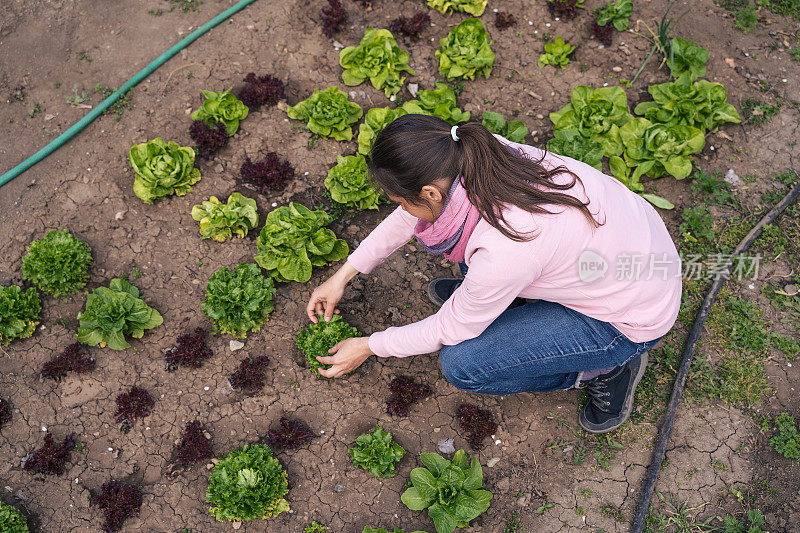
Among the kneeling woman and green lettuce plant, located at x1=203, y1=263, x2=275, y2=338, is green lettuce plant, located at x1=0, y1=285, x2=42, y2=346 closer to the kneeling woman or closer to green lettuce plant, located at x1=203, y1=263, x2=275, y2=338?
green lettuce plant, located at x1=203, y1=263, x2=275, y2=338

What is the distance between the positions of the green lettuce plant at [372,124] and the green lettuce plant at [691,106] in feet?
9.19

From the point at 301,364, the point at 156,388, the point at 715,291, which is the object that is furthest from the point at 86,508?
the point at 715,291

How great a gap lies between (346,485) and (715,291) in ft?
12.4

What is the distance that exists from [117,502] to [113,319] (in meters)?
1.49

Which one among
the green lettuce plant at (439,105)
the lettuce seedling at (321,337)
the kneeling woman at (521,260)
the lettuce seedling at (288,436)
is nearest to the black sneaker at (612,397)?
the kneeling woman at (521,260)

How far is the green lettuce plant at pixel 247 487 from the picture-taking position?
4.43 m

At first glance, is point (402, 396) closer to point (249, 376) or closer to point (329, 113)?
point (249, 376)

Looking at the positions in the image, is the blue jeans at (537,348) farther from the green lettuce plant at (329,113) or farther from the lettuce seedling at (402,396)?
the green lettuce plant at (329,113)

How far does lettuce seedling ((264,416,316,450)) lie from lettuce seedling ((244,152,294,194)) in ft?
7.77

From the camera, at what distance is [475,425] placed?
4.92m

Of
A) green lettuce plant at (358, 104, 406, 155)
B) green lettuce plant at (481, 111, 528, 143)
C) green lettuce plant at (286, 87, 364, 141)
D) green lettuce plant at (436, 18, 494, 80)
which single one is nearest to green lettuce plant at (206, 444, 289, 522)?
green lettuce plant at (358, 104, 406, 155)

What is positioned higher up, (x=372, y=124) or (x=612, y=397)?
(x=372, y=124)

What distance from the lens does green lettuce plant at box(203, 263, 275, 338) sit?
5086 millimetres

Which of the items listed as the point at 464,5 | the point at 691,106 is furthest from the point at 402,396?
the point at 464,5
